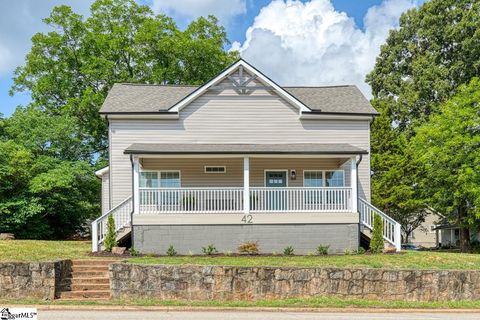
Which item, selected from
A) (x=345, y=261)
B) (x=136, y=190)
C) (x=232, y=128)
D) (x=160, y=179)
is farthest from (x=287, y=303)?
(x=232, y=128)

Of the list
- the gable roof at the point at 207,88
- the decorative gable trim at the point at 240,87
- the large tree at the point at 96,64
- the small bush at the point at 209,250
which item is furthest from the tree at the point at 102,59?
the small bush at the point at 209,250

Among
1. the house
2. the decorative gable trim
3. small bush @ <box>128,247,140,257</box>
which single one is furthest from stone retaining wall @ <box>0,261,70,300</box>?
the decorative gable trim

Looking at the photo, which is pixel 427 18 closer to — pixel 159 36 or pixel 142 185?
pixel 159 36

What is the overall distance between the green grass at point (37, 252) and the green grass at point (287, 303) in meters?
3.27

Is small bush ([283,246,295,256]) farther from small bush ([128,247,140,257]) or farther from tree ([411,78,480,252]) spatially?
tree ([411,78,480,252])

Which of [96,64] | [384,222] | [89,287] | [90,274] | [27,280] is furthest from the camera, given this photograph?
[96,64]

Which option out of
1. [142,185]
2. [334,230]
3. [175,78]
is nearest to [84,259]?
[142,185]

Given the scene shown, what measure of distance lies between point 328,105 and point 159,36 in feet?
60.0

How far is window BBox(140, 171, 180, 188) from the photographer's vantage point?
2119 cm

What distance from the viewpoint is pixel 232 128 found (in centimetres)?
2153

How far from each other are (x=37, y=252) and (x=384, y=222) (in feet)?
40.8

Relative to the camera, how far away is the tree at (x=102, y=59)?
3538 centimetres

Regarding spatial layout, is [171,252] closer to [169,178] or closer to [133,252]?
[133,252]

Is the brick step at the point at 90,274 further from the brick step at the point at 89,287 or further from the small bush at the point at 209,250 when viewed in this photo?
the small bush at the point at 209,250
